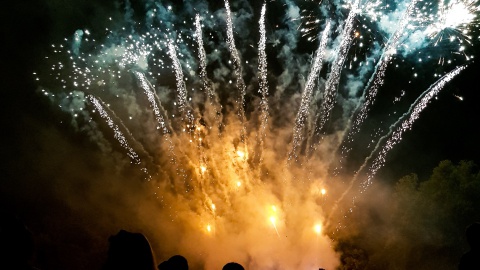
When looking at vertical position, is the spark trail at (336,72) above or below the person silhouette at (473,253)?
below

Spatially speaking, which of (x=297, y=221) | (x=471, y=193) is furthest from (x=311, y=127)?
(x=471, y=193)

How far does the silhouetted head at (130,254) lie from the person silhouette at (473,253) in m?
2.09

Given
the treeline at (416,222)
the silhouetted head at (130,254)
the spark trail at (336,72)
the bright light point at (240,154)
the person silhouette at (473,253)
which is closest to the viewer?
the silhouetted head at (130,254)

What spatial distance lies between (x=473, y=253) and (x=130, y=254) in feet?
7.43

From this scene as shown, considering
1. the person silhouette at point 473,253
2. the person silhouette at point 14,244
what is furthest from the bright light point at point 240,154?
the person silhouette at point 14,244

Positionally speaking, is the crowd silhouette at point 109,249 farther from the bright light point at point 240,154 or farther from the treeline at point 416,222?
the treeline at point 416,222

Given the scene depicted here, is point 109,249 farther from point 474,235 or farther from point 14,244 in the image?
point 474,235

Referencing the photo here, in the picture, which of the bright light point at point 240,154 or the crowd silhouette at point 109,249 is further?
the bright light point at point 240,154

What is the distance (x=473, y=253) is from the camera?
2.37 metres

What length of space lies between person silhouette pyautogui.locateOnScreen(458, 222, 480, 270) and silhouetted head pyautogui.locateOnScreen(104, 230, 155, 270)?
6.87 feet

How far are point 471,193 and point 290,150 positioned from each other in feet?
26.1

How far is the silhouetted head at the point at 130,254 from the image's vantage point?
6.41 feet

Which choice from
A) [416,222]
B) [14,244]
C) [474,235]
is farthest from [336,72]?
[14,244]

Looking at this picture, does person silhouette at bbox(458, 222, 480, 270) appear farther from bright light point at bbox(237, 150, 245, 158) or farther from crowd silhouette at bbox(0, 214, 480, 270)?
bright light point at bbox(237, 150, 245, 158)
